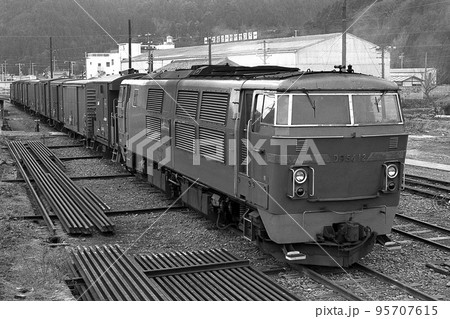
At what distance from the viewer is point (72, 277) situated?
9.35 metres

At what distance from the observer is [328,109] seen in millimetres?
10000

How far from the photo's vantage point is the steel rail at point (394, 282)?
8922 mm

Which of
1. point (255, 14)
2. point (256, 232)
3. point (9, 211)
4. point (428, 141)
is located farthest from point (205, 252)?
point (255, 14)

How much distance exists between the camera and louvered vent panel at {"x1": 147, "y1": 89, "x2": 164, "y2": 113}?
15.5m

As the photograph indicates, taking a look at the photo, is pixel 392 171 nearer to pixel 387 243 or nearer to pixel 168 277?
pixel 387 243

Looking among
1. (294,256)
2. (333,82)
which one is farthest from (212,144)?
(294,256)

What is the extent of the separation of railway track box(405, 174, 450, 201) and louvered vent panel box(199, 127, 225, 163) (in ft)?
24.7

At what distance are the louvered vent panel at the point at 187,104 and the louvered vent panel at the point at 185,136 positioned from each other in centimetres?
26

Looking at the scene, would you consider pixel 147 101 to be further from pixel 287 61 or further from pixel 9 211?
pixel 287 61

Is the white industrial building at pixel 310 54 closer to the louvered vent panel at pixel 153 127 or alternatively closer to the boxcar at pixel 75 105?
the boxcar at pixel 75 105

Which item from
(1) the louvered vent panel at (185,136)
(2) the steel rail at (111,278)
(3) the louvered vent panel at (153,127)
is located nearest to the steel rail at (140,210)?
(3) the louvered vent panel at (153,127)

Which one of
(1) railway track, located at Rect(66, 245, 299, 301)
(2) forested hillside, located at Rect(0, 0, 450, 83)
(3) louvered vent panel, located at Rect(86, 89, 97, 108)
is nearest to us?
(1) railway track, located at Rect(66, 245, 299, 301)

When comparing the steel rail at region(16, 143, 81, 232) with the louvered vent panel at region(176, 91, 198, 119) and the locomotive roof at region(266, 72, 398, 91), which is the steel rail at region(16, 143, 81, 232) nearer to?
the louvered vent panel at region(176, 91, 198, 119)

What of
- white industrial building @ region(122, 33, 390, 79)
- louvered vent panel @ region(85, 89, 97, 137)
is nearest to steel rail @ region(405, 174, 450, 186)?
louvered vent panel @ region(85, 89, 97, 137)
